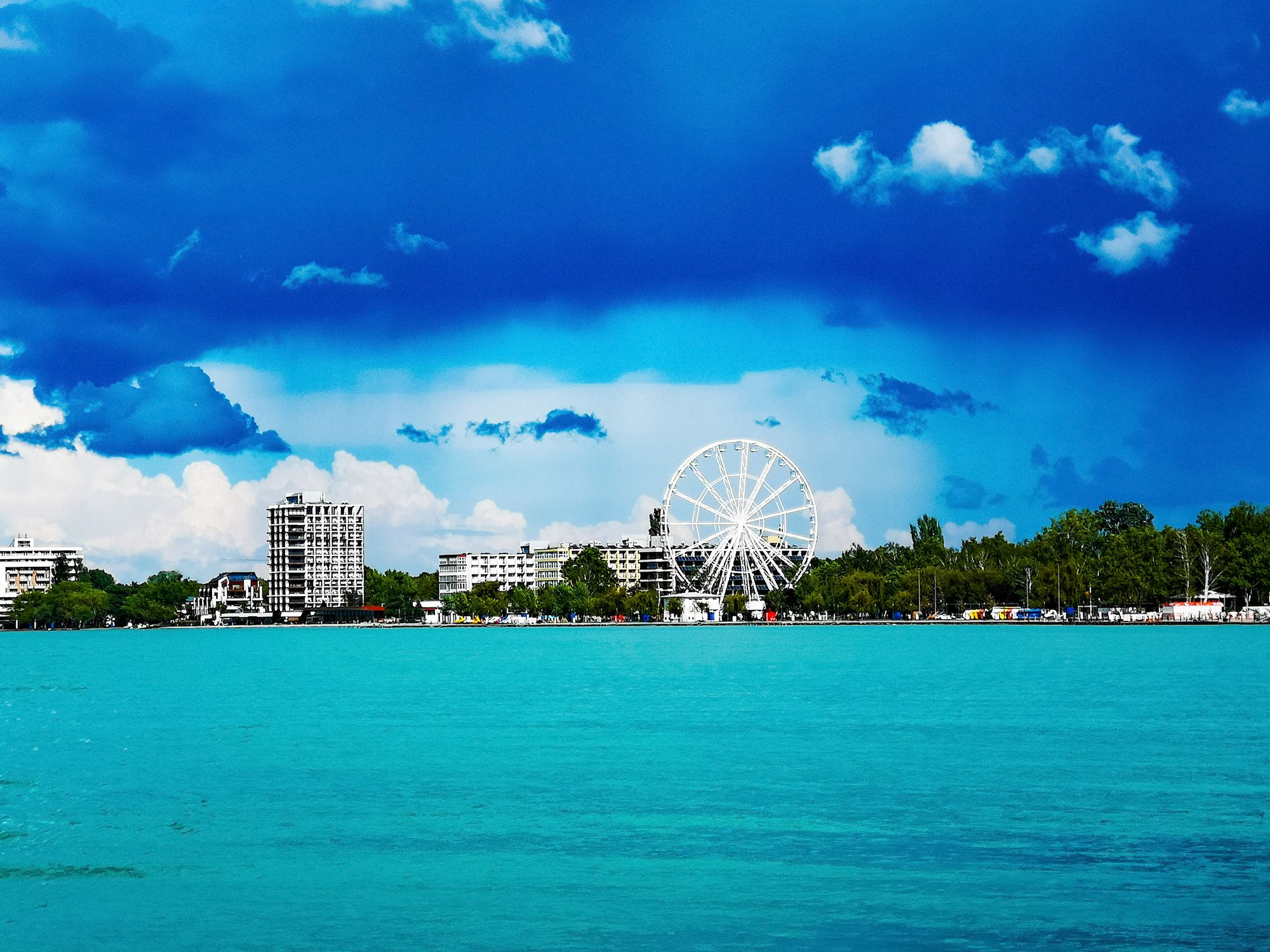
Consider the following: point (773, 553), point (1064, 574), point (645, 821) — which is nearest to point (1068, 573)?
point (1064, 574)

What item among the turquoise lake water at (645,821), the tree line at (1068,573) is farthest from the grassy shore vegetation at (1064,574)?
the turquoise lake water at (645,821)

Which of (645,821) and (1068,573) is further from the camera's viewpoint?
(1068,573)

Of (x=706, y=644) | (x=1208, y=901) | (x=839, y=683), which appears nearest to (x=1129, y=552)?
(x=706, y=644)

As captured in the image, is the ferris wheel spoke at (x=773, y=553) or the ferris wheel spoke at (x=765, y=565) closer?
the ferris wheel spoke at (x=773, y=553)

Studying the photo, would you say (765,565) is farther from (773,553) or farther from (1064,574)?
(1064,574)

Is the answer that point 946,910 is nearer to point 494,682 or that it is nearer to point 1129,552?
point 494,682

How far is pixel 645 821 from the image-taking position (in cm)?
2584

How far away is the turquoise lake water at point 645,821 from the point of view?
18297 mm

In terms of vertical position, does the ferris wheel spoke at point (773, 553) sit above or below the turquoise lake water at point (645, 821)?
above

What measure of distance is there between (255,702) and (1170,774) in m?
38.7

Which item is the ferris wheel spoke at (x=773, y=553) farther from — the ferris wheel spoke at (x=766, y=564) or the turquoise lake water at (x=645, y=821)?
the turquoise lake water at (x=645, y=821)

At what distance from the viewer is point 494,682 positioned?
72.3 metres

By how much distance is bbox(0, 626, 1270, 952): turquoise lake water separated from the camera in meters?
18.3

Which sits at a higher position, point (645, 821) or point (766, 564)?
point (766, 564)
